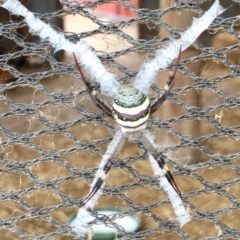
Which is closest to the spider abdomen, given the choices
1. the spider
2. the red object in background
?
the spider

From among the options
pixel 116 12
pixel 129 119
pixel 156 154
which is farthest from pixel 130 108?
pixel 116 12

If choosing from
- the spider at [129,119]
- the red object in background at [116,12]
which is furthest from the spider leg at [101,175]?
the red object in background at [116,12]

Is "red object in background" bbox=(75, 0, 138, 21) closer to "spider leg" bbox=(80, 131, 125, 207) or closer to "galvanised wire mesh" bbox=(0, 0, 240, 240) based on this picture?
"galvanised wire mesh" bbox=(0, 0, 240, 240)

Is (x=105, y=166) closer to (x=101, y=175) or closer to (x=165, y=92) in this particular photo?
(x=101, y=175)

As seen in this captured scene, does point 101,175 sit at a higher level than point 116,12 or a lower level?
lower

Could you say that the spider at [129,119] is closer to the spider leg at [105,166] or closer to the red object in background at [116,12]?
the spider leg at [105,166]

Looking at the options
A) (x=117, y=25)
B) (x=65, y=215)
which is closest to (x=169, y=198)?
(x=117, y=25)

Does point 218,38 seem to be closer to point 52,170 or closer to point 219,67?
point 219,67
